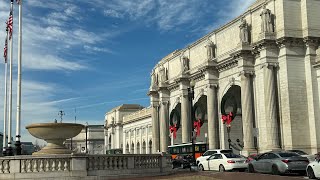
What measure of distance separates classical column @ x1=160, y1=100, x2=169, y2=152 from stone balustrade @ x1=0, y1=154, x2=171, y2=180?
190 feet

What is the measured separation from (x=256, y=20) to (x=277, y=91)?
9627 mm

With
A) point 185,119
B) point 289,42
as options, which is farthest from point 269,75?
point 185,119

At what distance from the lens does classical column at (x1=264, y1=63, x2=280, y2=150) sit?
4847 cm

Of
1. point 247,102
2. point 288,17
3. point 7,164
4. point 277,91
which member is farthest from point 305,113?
point 7,164

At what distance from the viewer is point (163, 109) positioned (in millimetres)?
82688

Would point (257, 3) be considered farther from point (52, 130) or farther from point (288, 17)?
point (52, 130)

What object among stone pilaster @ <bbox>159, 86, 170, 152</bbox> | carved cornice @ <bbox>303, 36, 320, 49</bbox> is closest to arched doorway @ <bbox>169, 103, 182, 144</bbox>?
stone pilaster @ <bbox>159, 86, 170, 152</bbox>

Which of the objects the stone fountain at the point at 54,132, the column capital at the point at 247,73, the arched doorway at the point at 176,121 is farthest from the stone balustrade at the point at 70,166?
the arched doorway at the point at 176,121

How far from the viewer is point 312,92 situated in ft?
159

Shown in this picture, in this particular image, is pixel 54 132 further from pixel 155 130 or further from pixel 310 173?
pixel 155 130

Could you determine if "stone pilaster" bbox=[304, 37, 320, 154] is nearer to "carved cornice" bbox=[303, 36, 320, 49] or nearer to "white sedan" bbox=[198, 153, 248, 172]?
"carved cornice" bbox=[303, 36, 320, 49]

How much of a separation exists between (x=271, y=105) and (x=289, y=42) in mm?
7119

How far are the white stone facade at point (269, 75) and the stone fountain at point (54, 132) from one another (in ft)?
81.6

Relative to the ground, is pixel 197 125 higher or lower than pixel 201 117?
lower
